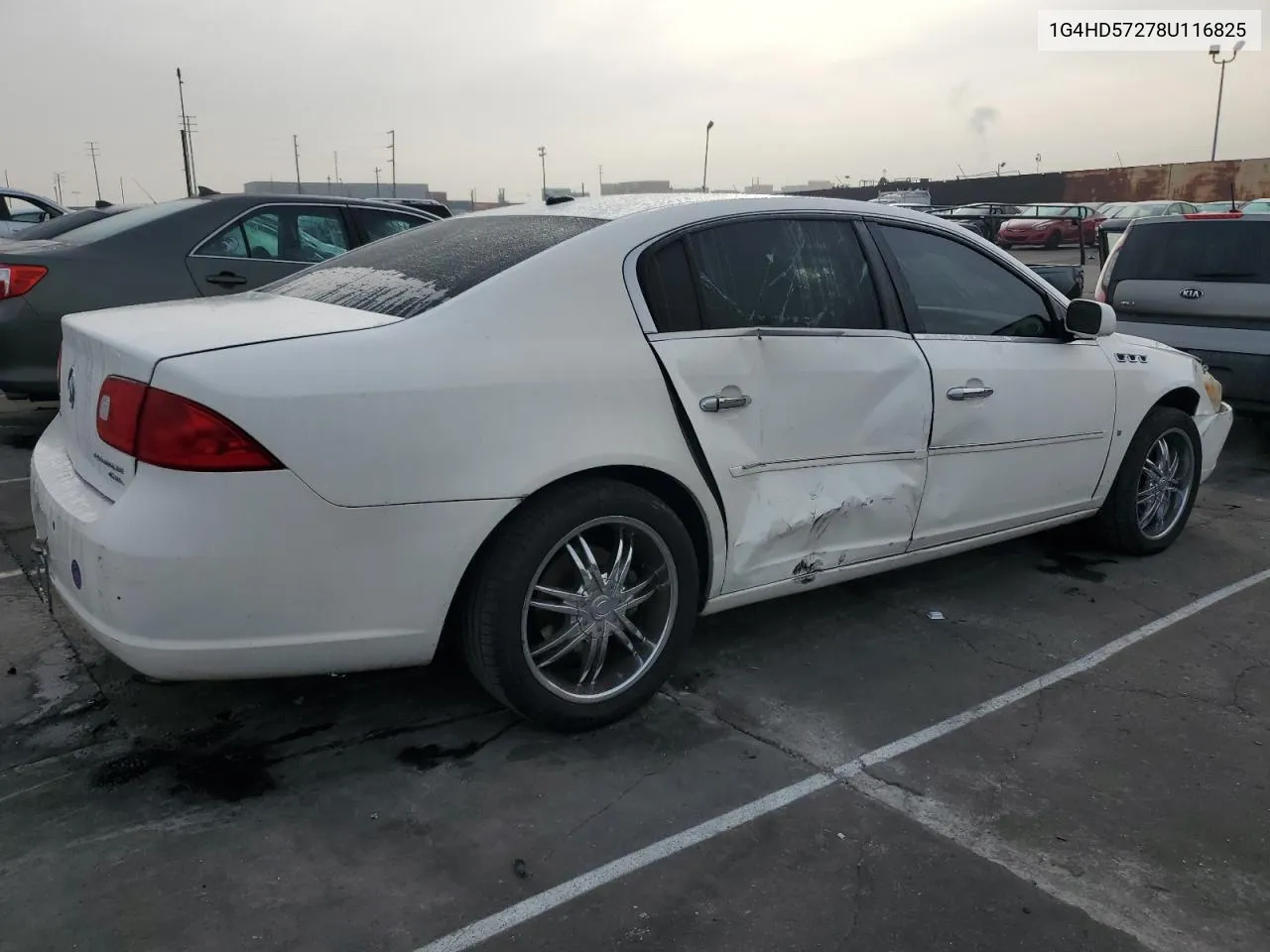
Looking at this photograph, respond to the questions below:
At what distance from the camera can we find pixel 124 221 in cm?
648

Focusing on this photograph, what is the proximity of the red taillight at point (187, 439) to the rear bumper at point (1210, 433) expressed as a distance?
454cm

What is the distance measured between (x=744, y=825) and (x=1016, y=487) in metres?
2.19

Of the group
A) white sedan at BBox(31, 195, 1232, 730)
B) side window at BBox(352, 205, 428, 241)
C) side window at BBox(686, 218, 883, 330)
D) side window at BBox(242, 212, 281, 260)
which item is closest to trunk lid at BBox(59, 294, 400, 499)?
white sedan at BBox(31, 195, 1232, 730)

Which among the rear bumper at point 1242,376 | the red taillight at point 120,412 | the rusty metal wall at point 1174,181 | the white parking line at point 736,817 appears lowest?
the white parking line at point 736,817

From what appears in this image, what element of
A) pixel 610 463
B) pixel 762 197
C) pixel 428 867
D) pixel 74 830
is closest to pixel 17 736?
pixel 74 830

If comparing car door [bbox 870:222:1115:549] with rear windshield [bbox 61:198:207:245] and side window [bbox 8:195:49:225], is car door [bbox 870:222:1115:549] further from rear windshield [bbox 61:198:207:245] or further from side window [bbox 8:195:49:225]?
side window [bbox 8:195:49:225]

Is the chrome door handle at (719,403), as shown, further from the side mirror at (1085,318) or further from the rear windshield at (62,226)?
the rear windshield at (62,226)

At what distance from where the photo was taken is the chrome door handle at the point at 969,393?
151 inches

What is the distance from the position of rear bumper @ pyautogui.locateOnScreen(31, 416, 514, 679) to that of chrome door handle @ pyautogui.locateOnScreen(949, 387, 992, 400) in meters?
1.90

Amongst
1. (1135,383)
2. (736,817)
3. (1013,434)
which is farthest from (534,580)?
(1135,383)

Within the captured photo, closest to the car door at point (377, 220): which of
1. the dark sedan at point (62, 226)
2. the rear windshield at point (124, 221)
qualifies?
the rear windshield at point (124, 221)

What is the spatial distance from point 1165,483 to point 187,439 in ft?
14.6

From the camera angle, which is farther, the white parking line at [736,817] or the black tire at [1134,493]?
the black tire at [1134,493]

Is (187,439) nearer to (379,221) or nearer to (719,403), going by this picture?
(719,403)
